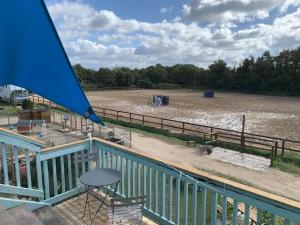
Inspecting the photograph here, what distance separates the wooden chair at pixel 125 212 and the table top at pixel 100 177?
0.31 metres

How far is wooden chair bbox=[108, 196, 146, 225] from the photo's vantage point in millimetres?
2871

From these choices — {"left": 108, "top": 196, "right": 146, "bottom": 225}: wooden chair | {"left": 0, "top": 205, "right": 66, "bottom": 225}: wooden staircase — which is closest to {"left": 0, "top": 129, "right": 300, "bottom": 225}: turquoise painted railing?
{"left": 0, "top": 205, "right": 66, "bottom": 225}: wooden staircase

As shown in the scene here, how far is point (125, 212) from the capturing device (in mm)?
2932

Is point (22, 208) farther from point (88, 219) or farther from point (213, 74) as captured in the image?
point (213, 74)

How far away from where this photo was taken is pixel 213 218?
8.47 ft

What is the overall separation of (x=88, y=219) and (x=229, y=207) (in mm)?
2036

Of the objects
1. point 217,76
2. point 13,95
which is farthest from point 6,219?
point 217,76

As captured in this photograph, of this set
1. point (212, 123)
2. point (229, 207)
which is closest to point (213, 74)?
point (212, 123)

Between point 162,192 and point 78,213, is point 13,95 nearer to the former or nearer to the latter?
point 78,213

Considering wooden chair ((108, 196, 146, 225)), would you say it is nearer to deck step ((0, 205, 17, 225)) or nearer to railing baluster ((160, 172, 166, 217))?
railing baluster ((160, 172, 166, 217))

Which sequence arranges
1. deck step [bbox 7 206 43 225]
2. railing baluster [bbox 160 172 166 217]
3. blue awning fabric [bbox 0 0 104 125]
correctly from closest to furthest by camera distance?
blue awning fabric [bbox 0 0 104 125] < deck step [bbox 7 206 43 225] < railing baluster [bbox 160 172 166 217]

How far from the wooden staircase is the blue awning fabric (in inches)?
44.9

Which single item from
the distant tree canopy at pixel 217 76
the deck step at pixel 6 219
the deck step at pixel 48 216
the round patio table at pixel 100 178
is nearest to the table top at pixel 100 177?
the round patio table at pixel 100 178

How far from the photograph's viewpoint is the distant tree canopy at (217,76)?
50375 millimetres
